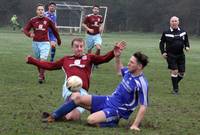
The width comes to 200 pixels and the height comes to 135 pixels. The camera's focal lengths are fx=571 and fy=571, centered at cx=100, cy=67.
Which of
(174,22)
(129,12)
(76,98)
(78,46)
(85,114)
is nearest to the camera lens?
(76,98)

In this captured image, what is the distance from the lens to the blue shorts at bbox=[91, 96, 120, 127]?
8.59 meters

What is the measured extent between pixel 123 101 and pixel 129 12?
74736mm

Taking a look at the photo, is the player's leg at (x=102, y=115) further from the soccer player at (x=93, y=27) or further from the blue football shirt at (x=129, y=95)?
the soccer player at (x=93, y=27)

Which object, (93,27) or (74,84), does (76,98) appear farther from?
(93,27)

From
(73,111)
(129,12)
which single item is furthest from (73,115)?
(129,12)

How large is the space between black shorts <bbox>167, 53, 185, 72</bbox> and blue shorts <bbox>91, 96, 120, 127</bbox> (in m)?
5.32

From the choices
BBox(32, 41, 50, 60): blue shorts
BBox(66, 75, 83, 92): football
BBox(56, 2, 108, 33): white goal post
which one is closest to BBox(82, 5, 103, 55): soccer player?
BBox(32, 41, 50, 60): blue shorts

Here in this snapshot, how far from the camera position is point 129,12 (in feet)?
272

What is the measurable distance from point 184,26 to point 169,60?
64495 mm

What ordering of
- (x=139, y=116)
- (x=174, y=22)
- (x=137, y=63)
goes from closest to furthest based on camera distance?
(x=139, y=116)
(x=137, y=63)
(x=174, y=22)

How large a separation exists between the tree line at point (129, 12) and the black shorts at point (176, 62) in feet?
212

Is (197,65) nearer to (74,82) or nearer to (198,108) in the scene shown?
(198,108)

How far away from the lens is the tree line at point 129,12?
7944 cm

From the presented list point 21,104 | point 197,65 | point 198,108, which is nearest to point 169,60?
point 198,108
